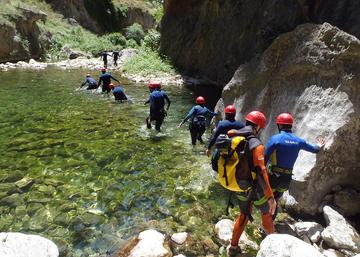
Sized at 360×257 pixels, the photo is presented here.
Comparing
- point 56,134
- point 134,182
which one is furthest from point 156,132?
point 134,182

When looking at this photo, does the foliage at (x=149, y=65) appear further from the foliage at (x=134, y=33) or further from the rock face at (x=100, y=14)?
the foliage at (x=134, y=33)

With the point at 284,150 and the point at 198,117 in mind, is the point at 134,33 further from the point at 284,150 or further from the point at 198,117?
the point at 284,150

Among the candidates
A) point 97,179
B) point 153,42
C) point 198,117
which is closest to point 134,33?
point 153,42

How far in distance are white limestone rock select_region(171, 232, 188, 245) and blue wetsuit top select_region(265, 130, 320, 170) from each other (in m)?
2.25

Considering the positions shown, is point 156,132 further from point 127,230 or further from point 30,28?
point 30,28

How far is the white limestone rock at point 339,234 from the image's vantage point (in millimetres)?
6910

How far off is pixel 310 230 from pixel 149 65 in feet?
91.5

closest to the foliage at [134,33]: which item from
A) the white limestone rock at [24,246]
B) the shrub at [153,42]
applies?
the shrub at [153,42]

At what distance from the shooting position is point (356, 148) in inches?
318

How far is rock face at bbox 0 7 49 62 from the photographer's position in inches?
1419

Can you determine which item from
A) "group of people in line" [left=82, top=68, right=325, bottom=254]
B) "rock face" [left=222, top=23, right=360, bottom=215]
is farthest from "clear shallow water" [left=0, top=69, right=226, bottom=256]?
"rock face" [left=222, top=23, right=360, bottom=215]

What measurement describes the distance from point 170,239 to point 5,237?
3008 mm

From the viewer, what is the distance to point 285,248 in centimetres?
534

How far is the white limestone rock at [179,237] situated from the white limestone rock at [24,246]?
229cm
